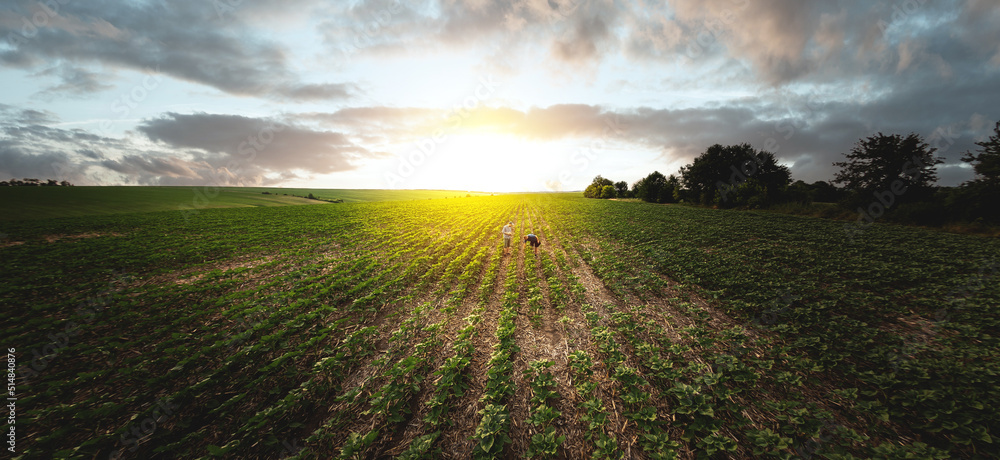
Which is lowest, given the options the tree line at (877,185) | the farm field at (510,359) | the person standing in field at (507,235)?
the farm field at (510,359)

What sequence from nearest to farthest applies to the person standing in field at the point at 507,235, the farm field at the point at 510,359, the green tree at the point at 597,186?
the farm field at the point at 510,359 < the person standing in field at the point at 507,235 < the green tree at the point at 597,186

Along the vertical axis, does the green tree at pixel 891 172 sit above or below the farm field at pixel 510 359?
above

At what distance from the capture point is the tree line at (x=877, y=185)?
75.0ft

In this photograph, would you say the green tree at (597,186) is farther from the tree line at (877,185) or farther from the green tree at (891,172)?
the green tree at (891,172)

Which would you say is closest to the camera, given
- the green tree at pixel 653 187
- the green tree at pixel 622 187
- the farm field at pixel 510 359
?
the farm field at pixel 510 359

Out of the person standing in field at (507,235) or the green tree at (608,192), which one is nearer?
the person standing in field at (507,235)

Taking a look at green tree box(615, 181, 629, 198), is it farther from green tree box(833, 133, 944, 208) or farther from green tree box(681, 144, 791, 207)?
green tree box(833, 133, 944, 208)

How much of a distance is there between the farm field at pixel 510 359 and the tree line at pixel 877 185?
64.0 ft

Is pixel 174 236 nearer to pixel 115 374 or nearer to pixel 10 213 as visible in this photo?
pixel 115 374

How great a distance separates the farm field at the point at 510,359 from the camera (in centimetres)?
430

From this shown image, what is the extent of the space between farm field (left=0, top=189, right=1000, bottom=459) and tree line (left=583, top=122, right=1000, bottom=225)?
64.0 feet

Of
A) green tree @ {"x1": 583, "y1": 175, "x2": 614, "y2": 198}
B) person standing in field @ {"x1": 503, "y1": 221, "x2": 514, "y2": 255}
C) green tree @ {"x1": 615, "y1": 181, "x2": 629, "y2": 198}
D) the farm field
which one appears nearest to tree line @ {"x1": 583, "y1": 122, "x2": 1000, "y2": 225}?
the farm field

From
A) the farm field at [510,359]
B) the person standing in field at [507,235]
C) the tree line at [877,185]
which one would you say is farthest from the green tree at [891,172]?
the person standing in field at [507,235]

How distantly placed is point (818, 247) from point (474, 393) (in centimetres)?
2252
